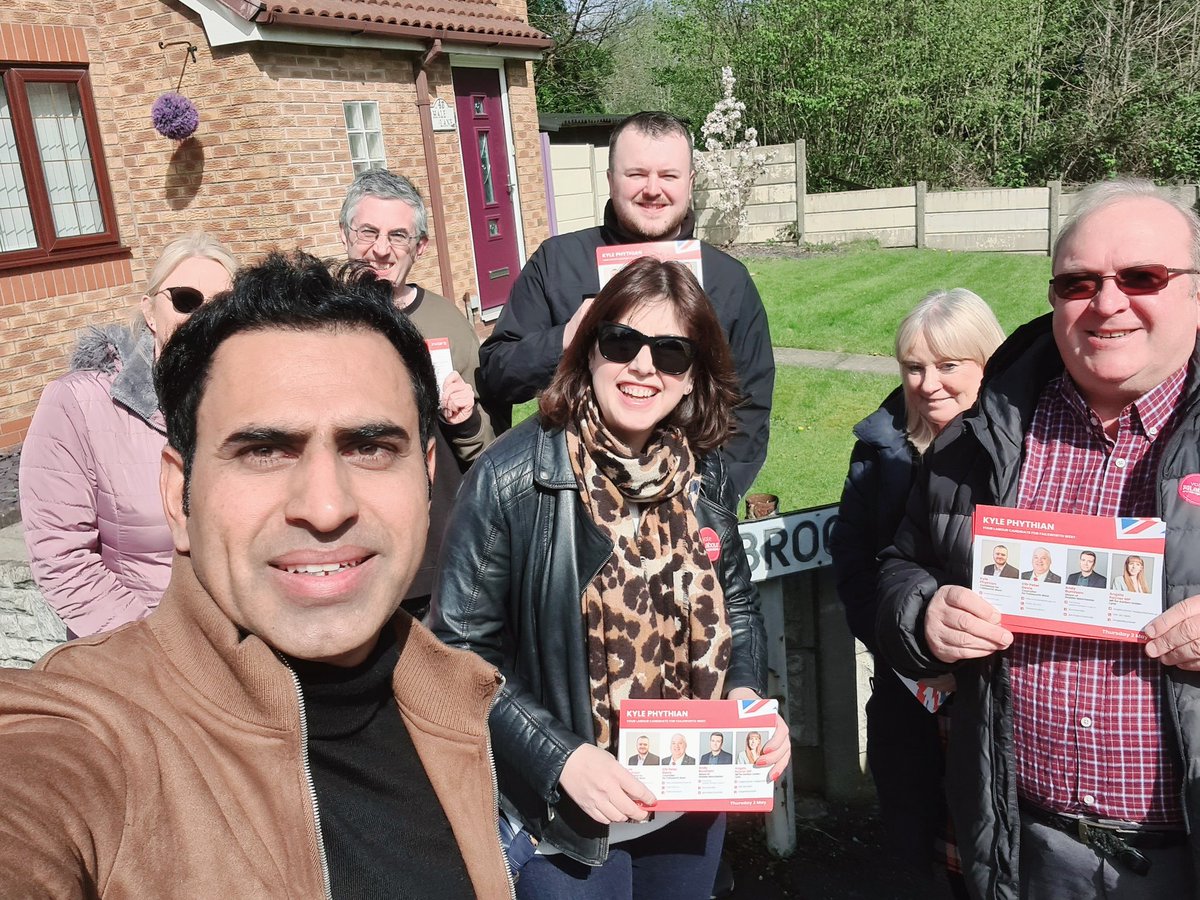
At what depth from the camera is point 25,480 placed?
2.87m

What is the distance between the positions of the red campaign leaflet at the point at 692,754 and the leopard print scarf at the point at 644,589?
0.15 m

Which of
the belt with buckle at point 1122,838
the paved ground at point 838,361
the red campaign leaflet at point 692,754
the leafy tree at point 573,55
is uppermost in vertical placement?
the leafy tree at point 573,55

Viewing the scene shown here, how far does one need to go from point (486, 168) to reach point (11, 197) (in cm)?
577

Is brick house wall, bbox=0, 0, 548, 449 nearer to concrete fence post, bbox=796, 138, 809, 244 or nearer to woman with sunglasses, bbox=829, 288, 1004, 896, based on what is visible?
woman with sunglasses, bbox=829, 288, 1004, 896

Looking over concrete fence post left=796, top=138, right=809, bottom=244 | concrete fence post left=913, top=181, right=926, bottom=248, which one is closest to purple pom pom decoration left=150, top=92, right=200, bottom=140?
concrete fence post left=796, top=138, right=809, bottom=244

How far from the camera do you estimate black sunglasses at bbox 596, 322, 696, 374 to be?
2.50 metres

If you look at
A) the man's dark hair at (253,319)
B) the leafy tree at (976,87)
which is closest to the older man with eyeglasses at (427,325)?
the man's dark hair at (253,319)

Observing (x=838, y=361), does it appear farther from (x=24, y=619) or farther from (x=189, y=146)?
(x=24, y=619)

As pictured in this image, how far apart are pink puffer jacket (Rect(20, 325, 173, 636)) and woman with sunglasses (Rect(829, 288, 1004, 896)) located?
2248 mm

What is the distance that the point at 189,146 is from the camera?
30.0 feet

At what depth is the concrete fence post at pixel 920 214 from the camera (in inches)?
634

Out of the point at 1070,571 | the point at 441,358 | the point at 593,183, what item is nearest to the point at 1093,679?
the point at 1070,571

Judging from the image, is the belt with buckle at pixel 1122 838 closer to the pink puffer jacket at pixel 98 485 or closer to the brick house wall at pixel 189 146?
the pink puffer jacket at pixel 98 485

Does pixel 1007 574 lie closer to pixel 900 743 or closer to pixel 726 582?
pixel 726 582
